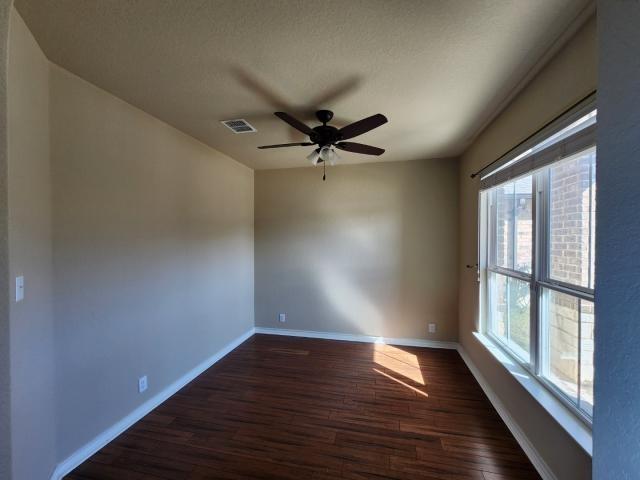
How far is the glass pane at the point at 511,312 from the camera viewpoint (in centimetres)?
214

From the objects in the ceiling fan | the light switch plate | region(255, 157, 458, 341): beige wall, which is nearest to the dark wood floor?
region(255, 157, 458, 341): beige wall

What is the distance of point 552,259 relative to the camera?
5.84 feet

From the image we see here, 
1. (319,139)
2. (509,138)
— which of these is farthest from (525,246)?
(319,139)

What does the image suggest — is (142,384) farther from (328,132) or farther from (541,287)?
(541,287)

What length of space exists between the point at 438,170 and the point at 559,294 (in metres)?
2.43

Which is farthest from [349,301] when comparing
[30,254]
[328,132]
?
[30,254]

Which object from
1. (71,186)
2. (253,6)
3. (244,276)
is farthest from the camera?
(244,276)

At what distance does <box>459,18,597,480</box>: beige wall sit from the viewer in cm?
135

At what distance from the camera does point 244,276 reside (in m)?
4.11

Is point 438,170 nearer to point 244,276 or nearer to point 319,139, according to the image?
point 319,139

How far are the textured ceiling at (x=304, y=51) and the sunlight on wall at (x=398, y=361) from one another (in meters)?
2.63

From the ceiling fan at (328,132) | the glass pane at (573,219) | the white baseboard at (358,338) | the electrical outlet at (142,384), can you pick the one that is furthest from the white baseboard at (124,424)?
the glass pane at (573,219)

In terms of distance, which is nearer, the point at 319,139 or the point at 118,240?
the point at 118,240

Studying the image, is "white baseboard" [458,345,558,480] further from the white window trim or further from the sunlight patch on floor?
the sunlight patch on floor
